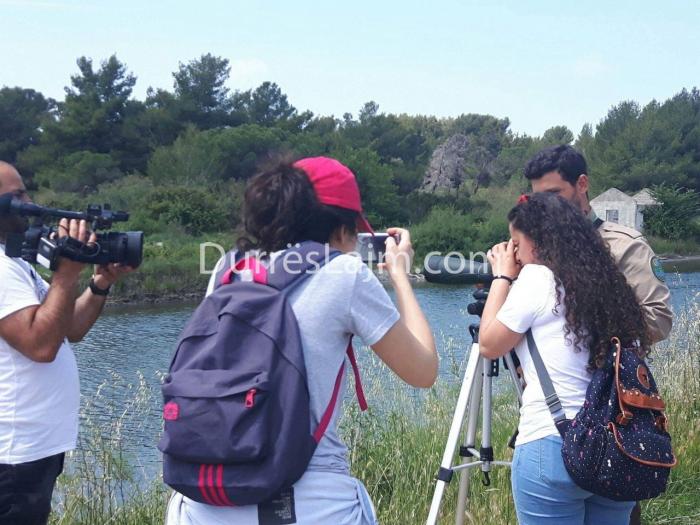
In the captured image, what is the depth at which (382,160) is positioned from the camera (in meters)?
41.8

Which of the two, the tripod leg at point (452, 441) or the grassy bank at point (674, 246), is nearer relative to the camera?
the tripod leg at point (452, 441)

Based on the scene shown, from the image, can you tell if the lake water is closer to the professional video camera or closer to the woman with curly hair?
the professional video camera

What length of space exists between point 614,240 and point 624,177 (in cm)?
3955

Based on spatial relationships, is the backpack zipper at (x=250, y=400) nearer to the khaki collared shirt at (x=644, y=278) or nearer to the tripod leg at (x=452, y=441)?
the tripod leg at (x=452, y=441)

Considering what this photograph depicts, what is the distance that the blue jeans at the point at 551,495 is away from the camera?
2010mm

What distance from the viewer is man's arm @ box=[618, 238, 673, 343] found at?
2443mm

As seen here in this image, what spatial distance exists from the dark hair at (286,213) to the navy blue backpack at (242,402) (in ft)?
0.31

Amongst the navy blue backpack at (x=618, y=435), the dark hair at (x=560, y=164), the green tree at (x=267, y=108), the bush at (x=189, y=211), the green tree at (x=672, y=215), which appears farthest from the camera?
the green tree at (x=267, y=108)

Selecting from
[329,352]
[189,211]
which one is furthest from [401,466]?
[189,211]

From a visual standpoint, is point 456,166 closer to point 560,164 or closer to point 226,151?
point 226,151

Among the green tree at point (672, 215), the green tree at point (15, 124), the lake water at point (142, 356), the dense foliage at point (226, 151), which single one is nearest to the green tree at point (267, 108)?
the dense foliage at point (226, 151)

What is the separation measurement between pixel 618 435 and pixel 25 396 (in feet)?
4.92

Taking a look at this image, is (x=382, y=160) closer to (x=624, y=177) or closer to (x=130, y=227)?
(x=624, y=177)

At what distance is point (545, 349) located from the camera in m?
2.05
